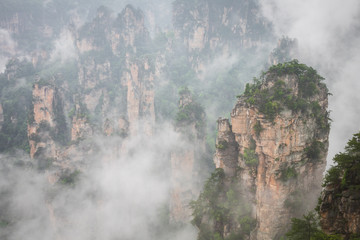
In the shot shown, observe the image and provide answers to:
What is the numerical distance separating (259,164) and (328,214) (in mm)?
10884

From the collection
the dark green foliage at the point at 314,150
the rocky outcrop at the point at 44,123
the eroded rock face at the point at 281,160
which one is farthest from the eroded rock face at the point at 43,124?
the dark green foliage at the point at 314,150

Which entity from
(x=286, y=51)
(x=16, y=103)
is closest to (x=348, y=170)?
Result: (x=286, y=51)

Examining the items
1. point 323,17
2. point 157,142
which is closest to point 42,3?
point 157,142

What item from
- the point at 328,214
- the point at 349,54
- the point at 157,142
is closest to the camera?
the point at 328,214

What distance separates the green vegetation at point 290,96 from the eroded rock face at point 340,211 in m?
10.1

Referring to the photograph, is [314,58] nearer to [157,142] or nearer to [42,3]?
[157,142]

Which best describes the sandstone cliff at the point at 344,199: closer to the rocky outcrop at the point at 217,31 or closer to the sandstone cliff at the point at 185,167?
the sandstone cliff at the point at 185,167

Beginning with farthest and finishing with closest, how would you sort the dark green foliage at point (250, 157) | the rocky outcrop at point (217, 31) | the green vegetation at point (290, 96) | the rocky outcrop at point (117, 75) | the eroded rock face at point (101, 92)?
the rocky outcrop at point (217, 31) → the rocky outcrop at point (117, 75) → the eroded rock face at point (101, 92) → the dark green foliage at point (250, 157) → the green vegetation at point (290, 96)

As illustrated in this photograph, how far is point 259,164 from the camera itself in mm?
22125

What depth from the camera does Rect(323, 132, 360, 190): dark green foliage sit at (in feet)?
34.0

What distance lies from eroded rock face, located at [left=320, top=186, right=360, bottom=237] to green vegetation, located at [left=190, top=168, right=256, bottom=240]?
12.3 metres

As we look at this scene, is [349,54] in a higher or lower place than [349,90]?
higher

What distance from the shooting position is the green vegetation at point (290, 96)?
20.9 m

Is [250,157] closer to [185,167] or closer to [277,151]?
[277,151]
